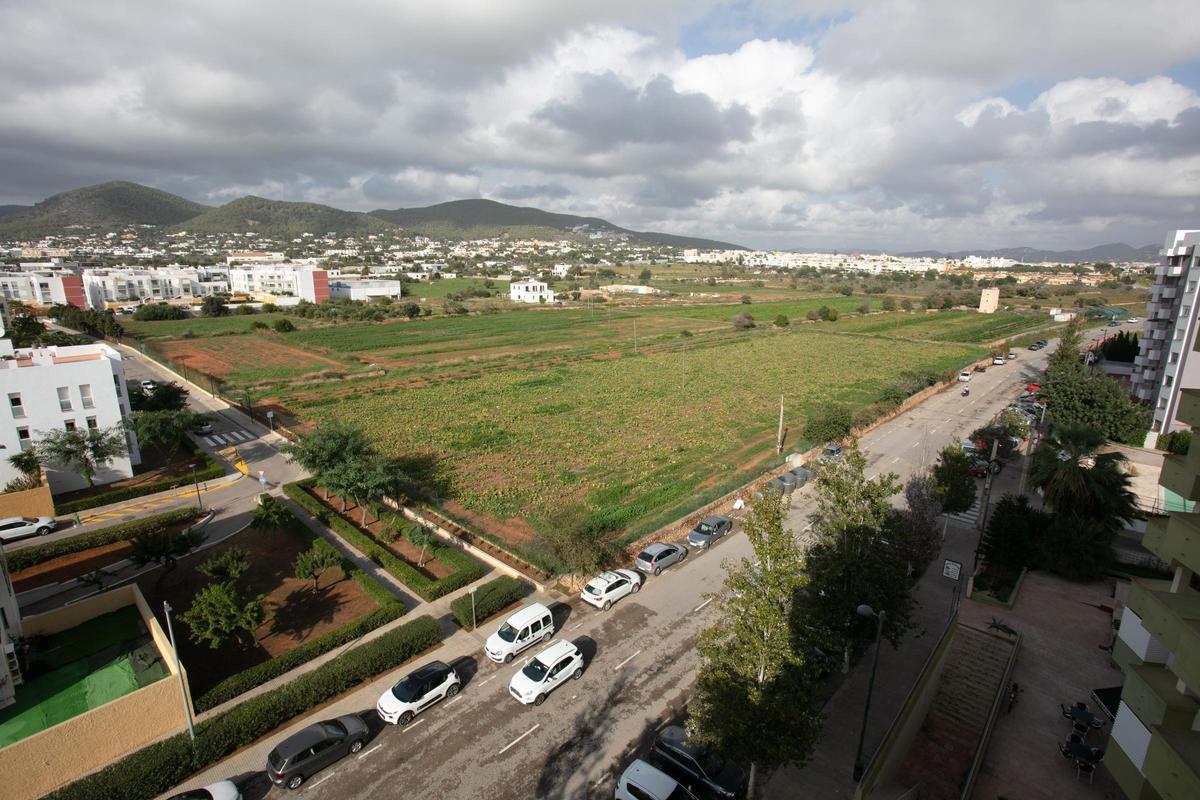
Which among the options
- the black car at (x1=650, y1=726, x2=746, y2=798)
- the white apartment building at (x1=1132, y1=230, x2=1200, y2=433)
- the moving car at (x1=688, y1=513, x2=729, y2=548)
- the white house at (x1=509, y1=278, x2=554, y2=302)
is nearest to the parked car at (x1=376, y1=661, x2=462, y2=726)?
the black car at (x1=650, y1=726, x2=746, y2=798)

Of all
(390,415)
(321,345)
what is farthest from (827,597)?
(321,345)

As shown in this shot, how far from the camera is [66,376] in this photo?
99.6ft

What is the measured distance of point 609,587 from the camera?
68.4 ft

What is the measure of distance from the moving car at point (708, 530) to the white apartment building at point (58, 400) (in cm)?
3171

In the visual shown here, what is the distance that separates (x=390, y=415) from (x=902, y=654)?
3793cm

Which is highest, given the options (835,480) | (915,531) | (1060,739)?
(835,480)

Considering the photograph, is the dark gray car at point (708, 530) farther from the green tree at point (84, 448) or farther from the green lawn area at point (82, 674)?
the green tree at point (84, 448)

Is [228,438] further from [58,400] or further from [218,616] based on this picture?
[218,616]

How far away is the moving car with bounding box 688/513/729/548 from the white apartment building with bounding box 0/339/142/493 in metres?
31.7

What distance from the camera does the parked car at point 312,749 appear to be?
13.5m

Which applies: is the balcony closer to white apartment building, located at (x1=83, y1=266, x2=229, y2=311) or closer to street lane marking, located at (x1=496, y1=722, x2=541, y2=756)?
street lane marking, located at (x1=496, y1=722, x2=541, y2=756)

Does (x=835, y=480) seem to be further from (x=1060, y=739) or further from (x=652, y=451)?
(x=652, y=451)

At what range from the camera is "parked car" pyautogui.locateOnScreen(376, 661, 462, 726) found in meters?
15.6

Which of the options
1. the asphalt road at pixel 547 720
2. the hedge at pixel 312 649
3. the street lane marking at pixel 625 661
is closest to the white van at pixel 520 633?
the asphalt road at pixel 547 720
